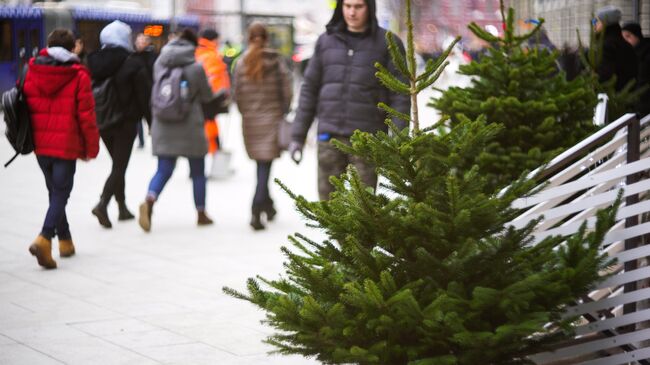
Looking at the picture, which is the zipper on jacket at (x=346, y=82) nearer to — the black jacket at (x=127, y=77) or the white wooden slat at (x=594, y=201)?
the white wooden slat at (x=594, y=201)

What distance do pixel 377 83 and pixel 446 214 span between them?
438cm

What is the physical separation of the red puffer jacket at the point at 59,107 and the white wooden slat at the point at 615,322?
17.1 feet

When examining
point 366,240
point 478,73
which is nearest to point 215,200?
point 478,73

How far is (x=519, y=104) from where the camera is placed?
7.05 m

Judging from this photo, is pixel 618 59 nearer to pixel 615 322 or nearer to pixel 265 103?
pixel 265 103

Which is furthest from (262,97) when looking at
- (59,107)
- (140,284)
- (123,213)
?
(140,284)

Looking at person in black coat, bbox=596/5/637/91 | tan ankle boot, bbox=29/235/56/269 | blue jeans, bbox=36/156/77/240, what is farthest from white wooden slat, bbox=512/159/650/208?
blue jeans, bbox=36/156/77/240

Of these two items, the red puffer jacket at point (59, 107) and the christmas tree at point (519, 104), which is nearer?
the christmas tree at point (519, 104)

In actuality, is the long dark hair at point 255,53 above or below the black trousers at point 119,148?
above

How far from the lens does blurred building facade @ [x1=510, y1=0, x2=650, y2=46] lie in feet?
43.1

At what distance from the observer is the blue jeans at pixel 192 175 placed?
37.0ft

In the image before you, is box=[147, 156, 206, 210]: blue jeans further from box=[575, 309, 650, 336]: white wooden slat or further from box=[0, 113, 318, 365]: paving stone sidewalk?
box=[575, 309, 650, 336]: white wooden slat

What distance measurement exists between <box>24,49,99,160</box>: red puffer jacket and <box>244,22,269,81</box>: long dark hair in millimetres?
2458

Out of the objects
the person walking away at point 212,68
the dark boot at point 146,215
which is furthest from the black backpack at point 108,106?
the person walking away at point 212,68
